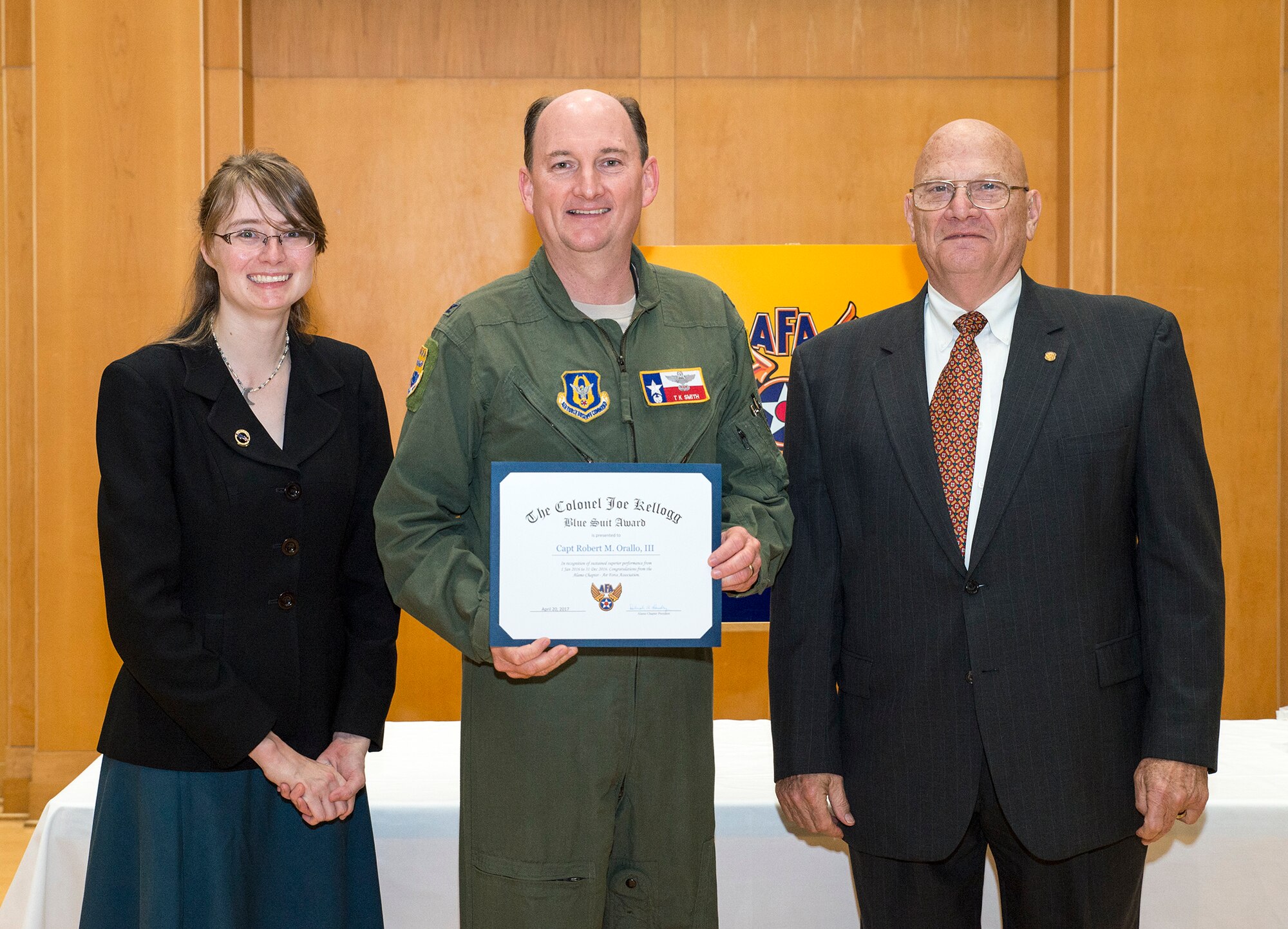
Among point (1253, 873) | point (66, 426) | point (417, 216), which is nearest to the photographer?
point (1253, 873)

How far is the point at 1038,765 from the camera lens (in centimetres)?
186

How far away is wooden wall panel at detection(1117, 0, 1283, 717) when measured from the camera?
4457mm

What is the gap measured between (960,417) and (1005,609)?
1.16 feet

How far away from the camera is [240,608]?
6.19 feet

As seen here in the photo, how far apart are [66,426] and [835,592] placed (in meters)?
3.67

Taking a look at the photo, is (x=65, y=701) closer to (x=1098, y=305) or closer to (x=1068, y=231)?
(x=1098, y=305)

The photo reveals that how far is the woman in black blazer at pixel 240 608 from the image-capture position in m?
1.81

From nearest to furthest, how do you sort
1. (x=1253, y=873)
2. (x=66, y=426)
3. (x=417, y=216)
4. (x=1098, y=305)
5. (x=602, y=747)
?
(x=602, y=747) < (x=1098, y=305) < (x=1253, y=873) < (x=66, y=426) < (x=417, y=216)

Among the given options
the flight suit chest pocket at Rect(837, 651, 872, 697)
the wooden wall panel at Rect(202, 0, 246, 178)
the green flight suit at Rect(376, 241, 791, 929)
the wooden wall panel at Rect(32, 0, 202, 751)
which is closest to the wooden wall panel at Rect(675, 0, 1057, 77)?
the wooden wall panel at Rect(202, 0, 246, 178)

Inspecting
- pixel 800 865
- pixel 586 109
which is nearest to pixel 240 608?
pixel 586 109

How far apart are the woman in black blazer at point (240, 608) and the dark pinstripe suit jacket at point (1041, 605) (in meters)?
0.86

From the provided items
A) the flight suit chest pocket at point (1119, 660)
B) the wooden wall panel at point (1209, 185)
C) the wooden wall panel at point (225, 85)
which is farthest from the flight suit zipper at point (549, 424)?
the wooden wall panel at point (1209, 185)

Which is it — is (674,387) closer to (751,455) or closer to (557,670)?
(751,455)

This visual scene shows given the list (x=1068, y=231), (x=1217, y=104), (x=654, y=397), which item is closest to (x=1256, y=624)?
(x=1068, y=231)
